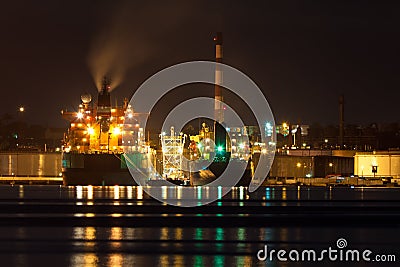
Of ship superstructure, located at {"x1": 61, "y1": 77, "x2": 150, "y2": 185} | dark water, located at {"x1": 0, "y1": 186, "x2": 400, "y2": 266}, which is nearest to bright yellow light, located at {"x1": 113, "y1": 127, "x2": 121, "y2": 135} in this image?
ship superstructure, located at {"x1": 61, "y1": 77, "x2": 150, "y2": 185}

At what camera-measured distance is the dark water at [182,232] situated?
16.9 m

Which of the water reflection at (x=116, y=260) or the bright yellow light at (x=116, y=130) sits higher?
the bright yellow light at (x=116, y=130)

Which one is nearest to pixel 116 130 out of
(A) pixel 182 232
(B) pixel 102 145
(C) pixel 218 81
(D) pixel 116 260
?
(B) pixel 102 145

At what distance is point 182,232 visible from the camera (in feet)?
73.6

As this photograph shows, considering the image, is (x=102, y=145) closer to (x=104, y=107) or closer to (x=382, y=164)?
(x=104, y=107)

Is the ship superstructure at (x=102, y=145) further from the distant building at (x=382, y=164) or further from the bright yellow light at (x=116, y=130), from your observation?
the distant building at (x=382, y=164)

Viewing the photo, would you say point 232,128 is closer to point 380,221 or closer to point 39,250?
point 380,221

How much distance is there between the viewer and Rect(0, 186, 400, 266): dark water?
663 inches

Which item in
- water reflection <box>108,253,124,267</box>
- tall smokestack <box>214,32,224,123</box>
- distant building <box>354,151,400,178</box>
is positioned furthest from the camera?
tall smokestack <box>214,32,224,123</box>

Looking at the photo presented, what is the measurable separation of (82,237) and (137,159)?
55594 millimetres

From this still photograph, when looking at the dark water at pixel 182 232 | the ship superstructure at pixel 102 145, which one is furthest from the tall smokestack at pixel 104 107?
the dark water at pixel 182 232

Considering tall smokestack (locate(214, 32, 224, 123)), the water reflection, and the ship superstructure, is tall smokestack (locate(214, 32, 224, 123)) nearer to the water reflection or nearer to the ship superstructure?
the ship superstructure

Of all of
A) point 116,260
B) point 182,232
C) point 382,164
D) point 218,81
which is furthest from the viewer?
point 218,81

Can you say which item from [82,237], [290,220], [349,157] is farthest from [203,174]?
[82,237]
